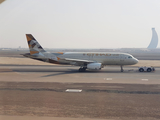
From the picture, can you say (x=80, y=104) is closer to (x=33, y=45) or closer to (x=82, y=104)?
(x=82, y=104)

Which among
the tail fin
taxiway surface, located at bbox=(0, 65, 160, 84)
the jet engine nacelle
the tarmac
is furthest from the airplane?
the tarmac

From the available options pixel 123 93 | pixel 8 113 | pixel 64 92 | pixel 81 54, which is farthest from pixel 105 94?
pixel 81 54

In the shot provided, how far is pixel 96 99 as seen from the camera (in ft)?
50.5

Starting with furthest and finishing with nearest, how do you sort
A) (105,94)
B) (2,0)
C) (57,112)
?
(105,94), (57,112), (2,0)

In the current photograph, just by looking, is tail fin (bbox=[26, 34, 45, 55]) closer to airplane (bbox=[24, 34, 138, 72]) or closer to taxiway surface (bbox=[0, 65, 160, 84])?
airplane (bbox=[24, 34, 138, 72])

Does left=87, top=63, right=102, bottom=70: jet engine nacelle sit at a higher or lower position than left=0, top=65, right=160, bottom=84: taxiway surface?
higher

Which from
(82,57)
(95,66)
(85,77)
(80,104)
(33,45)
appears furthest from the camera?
(82,57)

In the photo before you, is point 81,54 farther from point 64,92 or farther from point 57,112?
point 57,112

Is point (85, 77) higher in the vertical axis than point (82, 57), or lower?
lower

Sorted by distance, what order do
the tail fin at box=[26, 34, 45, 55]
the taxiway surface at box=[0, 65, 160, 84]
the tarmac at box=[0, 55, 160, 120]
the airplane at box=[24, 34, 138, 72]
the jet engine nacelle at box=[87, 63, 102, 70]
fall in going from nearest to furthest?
the tarmac at box=[0, 55, 160, 120] → the taxiway surface at box=[0, 65, 160, 84] → the jet engine nacelle at box=[87, 63, 102, 70] → the airplane at box=[24, 34, 138, 72] → the tail fin at box=[26, 34, 45, 55]

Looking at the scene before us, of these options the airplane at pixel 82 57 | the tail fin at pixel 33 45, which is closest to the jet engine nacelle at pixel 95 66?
the airplane at pixel 82 57

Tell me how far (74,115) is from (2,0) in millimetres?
7763

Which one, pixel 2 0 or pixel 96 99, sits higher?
pixel 2 0

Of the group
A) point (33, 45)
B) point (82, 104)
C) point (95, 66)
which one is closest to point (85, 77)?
point (95, 66)
